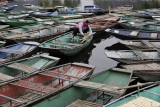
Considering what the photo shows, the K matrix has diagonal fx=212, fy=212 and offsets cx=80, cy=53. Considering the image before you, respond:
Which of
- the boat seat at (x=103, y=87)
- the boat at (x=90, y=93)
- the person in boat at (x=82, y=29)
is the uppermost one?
the person in boat at (x=82, y=29)

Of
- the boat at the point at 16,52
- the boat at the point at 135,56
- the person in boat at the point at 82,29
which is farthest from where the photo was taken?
the person in boat at the point at 82,29

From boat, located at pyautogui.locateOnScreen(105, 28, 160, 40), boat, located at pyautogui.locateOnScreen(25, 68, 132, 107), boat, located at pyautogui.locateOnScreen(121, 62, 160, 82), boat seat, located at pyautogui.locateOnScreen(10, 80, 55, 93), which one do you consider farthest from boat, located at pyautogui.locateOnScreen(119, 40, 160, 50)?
boat seat, located at pyautogui.locateOnScreen(10, 80, 55, 93)

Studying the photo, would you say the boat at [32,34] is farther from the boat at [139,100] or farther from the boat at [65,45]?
the boat at [139,100]

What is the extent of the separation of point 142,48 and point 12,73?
696 cm

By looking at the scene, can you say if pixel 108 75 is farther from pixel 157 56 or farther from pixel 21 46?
pixel 21 46

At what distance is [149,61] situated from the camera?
979cm

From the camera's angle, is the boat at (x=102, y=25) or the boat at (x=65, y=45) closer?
the boat at (x=65, y=45)

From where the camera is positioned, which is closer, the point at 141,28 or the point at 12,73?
the point at 12,73

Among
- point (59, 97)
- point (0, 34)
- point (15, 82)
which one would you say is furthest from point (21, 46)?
point (59, 97)

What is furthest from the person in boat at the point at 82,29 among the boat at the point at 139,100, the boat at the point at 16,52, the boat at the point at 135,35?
the boat at the point at 139,100

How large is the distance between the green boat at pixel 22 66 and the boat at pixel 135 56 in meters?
2.89

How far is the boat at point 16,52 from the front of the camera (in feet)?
33.0

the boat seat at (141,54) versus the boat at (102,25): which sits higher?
the boat at (102,25)

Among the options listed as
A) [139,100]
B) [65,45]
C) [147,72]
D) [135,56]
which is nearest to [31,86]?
[139,100]
